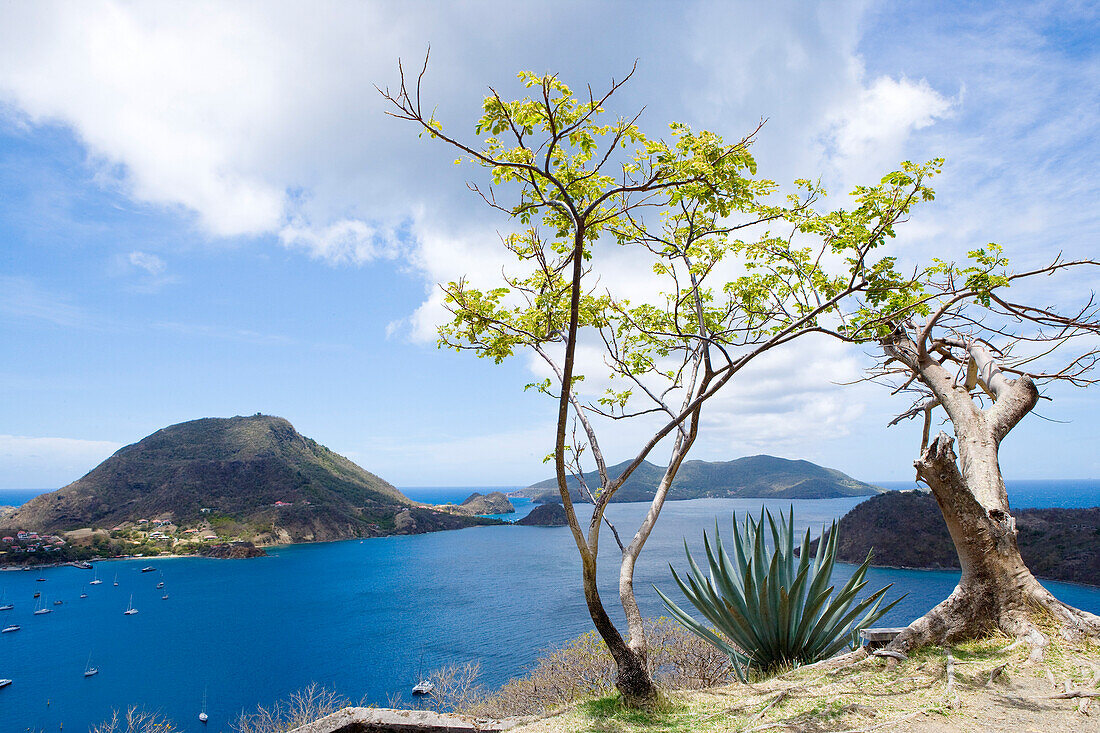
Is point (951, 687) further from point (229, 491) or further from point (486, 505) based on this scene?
point (486, 505)

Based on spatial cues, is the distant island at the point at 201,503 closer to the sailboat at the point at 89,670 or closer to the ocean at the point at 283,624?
the ocean at the point at 283,624

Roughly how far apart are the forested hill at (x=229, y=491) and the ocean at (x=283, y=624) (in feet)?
39.4

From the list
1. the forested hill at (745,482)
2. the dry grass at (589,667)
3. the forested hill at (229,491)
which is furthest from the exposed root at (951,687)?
the forested hill at (745,482)

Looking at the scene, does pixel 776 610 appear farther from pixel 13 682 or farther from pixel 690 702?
pixel 13 682

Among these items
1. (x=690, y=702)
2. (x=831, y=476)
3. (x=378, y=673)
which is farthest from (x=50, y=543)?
(x=831, y=476)

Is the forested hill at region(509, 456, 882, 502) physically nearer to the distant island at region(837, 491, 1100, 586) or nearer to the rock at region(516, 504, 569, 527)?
the rock at region(516, 504, 569, 527)

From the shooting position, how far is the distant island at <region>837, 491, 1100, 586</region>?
148 ft

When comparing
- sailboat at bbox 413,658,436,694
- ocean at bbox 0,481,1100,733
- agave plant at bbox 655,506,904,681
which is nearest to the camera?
agave plant at bbox 655,506,904,681

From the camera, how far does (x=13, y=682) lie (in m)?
33.6

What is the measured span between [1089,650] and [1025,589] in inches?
21.4

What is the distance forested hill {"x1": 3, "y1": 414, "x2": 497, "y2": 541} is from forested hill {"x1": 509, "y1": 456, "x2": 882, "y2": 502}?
65.1 m

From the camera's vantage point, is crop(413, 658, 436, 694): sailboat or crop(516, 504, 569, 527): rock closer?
crop(413, 658, 436, 694): sailboat

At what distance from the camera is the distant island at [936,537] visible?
45000 mm

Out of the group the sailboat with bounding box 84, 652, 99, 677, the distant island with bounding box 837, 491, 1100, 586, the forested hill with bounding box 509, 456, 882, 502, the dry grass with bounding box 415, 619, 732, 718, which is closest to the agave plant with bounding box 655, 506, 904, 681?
the dry grass with bounding box 415, 619, 732, 718
